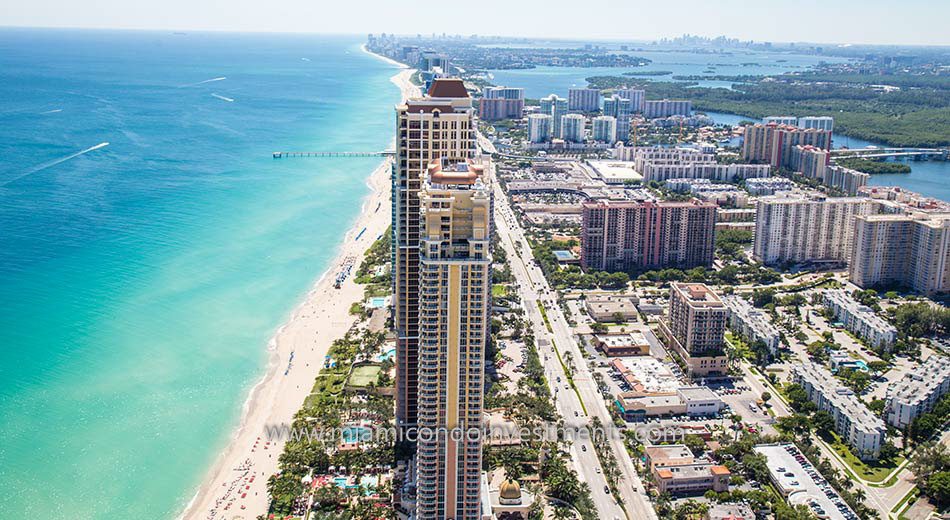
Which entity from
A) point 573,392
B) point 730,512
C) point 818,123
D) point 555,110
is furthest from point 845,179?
point 730,512

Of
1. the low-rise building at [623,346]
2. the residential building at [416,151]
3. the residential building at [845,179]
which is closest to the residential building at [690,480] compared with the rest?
the residential building at [416,151]

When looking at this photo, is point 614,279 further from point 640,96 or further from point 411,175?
point 640,96

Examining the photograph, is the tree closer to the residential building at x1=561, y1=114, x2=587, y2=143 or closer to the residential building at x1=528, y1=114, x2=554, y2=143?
the residential building at x1=561, y1=114, x2=587, y2=143

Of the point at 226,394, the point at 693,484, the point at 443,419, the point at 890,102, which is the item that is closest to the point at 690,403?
the point at 693,484

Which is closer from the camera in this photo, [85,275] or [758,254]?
[85,275]

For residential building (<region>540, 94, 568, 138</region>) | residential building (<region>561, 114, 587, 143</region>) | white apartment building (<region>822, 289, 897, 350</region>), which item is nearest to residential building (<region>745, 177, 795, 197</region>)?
residential building (<region>561, 114, 587, 143</region>)

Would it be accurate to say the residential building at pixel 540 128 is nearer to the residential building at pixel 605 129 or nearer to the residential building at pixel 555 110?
the residential building at pixel 555 110

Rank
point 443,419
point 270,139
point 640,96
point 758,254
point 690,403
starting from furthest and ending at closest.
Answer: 1. point 640,96
2. point 270,139
3. point 758,254
4. point 690,403
5. point 443,419
